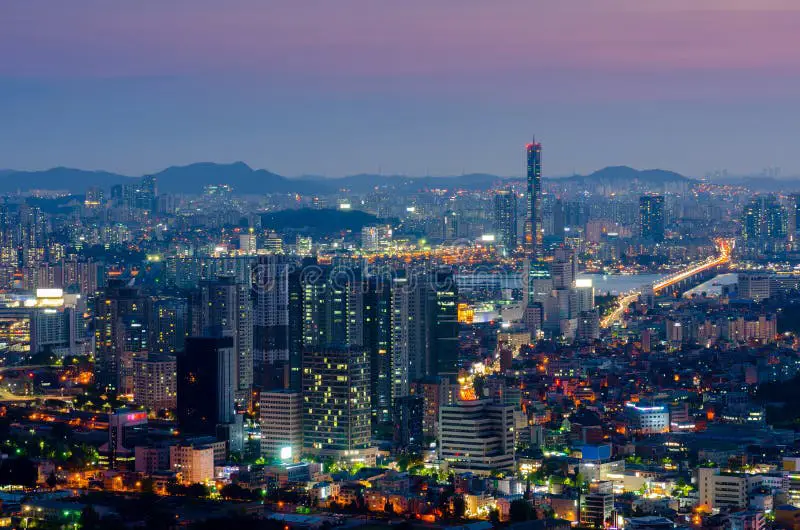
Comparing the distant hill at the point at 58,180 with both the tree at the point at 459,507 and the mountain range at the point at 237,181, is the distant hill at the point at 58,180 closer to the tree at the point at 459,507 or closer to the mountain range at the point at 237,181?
the mountain range at the point at 237,181

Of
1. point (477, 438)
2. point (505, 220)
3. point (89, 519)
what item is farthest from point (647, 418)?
point (505, 220)

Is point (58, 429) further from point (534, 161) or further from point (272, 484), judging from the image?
point (534, 161)

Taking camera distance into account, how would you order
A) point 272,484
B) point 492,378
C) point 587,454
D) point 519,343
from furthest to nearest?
point 519,343 → point 492,378 → point 587,454 → point 272,484

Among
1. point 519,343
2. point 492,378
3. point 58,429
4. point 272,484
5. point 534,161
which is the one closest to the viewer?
point 272,484

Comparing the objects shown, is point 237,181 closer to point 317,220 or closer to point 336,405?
point 317,220

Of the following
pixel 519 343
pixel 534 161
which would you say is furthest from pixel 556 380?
pixel 534 161

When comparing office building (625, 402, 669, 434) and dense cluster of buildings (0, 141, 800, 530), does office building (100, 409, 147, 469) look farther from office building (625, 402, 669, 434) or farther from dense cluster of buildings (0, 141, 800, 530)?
office building (625, 402, 669, 434)

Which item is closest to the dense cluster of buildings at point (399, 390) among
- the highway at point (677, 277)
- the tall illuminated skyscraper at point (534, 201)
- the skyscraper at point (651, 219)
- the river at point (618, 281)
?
the highway at point (677, 277)
